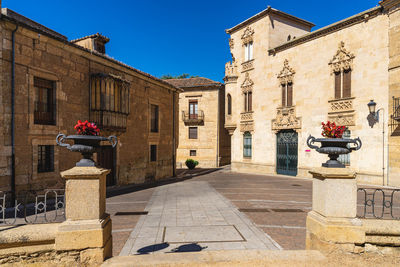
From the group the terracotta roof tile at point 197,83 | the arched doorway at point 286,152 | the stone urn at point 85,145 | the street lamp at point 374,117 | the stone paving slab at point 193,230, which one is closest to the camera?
the stone urn at point 85,145

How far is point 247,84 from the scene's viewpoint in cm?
2288

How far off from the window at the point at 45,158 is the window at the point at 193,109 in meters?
20.9

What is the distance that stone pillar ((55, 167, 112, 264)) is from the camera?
379cm

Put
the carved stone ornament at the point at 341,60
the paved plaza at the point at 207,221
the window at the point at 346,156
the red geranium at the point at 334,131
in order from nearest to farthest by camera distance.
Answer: the red geranium at the point at 334,131 < the paved plaza at the point at 207,221 < the window at the point at 346,156 < the carved stone ornament at the point at 341,60

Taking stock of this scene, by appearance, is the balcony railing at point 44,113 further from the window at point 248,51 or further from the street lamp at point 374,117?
the window at point 248,51

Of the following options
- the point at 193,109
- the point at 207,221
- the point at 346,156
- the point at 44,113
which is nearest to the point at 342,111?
the point at 346,156

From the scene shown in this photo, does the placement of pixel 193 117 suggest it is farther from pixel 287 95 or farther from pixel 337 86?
pixel 337 86

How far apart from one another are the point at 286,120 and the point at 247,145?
15.8ft

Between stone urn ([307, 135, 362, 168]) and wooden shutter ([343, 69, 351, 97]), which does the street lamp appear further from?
stone urn ([307, 135, 362, 168])

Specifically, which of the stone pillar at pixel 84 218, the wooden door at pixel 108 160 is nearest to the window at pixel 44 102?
the wooden door at pixel 108 160

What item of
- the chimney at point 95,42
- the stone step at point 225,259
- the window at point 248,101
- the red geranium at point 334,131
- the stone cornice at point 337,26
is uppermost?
the stone cornice at point 337,26

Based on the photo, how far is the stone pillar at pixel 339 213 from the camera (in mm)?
4188

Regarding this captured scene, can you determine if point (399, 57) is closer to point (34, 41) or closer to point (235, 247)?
point (235, 247)

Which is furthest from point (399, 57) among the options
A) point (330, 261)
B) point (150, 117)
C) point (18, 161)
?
point (18, 161)
